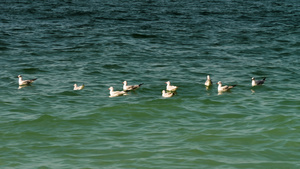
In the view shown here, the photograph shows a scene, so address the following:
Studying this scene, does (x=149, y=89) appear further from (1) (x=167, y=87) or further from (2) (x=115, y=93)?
(2) (x=115, y=93)

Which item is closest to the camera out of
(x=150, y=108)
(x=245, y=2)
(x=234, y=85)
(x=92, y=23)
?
(x=150, y=108)

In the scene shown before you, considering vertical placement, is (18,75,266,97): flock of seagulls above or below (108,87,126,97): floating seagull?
above

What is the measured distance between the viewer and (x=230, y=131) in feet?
59.3

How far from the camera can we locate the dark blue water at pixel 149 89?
16375mm

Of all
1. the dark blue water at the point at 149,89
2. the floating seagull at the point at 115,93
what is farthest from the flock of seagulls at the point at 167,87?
the dark blue water at the point at 149,89

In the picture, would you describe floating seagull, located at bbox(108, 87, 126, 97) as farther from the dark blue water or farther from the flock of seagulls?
the dark blue water

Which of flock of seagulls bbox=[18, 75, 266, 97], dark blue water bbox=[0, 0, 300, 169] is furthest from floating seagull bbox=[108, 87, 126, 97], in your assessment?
dark blue water bbox=[0, 0, 300, 169]

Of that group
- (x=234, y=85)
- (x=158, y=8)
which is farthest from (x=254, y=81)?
(x=158, y=8)

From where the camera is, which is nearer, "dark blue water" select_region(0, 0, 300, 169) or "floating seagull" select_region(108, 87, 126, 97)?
"dark blue water" select_region(0, 0, 300, 169)

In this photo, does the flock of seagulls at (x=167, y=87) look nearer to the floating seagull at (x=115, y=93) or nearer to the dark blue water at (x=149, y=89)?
the floating seagull at (x=115, y=93)

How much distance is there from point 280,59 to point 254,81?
6.50 m

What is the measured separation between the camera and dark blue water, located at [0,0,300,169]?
1638cm

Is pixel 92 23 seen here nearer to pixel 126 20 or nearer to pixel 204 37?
pixel 126 20

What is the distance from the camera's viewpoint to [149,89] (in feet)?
81.0
